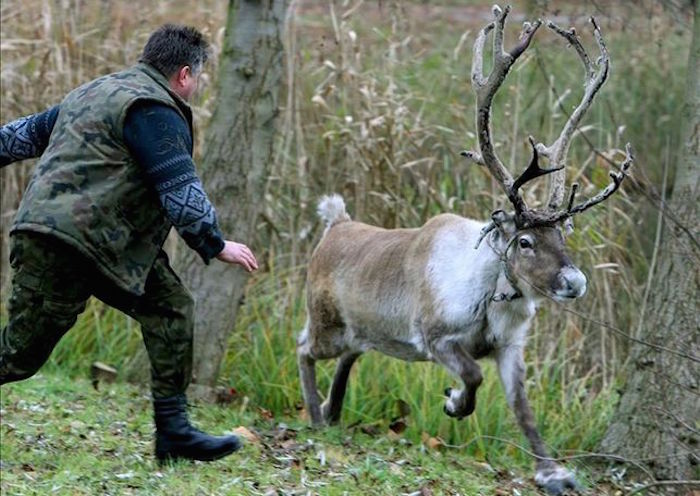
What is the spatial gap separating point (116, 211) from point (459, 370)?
232 centimetres

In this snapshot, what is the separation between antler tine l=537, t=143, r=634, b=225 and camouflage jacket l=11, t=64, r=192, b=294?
2098mm

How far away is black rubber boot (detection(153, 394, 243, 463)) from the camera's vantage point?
6328 mm

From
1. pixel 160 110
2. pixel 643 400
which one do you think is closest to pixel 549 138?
pixel 643 400

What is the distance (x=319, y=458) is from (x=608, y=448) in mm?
1964

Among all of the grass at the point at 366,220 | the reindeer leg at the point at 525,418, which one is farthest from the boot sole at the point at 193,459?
the reindeer leg at the point at 525,418

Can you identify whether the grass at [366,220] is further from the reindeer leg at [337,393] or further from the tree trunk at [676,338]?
the tree trunk at [676,338]

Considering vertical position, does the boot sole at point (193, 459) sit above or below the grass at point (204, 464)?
above

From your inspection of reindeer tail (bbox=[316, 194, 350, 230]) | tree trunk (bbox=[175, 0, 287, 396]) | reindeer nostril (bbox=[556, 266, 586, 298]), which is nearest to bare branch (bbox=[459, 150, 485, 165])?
reindeer nostril (bbox=[556, 266, 586, 298])

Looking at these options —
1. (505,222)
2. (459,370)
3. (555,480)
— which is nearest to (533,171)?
(505,222)

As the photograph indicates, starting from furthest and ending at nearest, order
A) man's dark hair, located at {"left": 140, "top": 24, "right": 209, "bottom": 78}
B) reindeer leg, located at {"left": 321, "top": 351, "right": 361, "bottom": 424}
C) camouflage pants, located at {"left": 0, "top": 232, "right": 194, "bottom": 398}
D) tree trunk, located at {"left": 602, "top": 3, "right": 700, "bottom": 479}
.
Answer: reindeer leg, located at {"left": 321, "top": 351, "right": 361, "bottom": 424} → tree trunk, located at {"left": 602, "top": 3, "right": 700, "bottom": 479} → man's dark hair, located at {"left": 140, "top": 24, "right": 209, "bottom": 78} → camouflage pants, located at {"left": 0, "top": 232, "right": 194, "bottom": 398}

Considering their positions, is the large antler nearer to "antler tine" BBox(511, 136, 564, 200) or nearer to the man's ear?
"antler tine" BBox(511, 136, 564, 200)

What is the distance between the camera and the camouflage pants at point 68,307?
5.91 metres

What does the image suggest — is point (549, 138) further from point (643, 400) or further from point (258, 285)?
point (643, 400)

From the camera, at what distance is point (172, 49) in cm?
616
